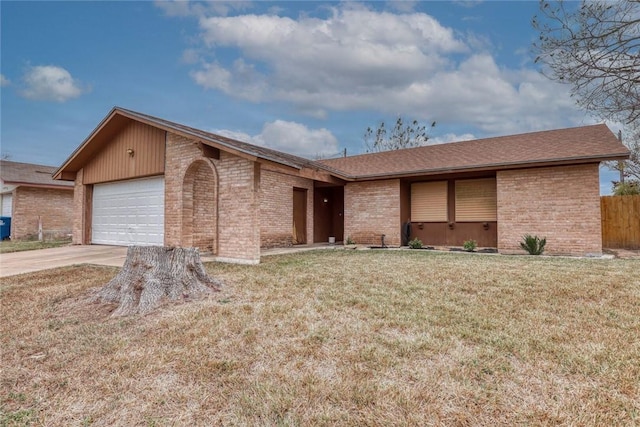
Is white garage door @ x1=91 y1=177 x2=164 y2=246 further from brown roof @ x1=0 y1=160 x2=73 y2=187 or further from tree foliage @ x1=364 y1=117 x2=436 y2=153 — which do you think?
tree foliage @ x1=364 y1=117 x2=436 y2=153

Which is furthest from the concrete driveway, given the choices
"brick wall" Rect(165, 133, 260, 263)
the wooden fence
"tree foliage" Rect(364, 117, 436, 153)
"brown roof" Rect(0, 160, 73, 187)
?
"tree foliage" Rect(364, 117, 436, 153)

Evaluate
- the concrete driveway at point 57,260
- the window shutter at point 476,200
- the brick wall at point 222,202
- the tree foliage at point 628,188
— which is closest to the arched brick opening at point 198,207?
the brick wall at point 222,202

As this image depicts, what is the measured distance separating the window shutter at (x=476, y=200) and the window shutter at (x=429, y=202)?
0.53 meters

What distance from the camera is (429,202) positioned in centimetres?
1338

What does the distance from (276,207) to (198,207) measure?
3497 millimetres

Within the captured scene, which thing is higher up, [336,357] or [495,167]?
[495,167]

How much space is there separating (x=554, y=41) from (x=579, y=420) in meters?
7.99

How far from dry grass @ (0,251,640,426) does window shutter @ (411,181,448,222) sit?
299 inches

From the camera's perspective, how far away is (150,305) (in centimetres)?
462

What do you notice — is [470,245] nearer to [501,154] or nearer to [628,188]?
[501,154]

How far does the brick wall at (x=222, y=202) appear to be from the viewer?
834 centimetres

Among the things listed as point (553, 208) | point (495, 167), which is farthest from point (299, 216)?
point (553, 208)

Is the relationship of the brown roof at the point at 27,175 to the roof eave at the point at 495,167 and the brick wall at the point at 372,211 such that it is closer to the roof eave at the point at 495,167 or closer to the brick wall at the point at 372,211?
the brick wall at the point at 372,211

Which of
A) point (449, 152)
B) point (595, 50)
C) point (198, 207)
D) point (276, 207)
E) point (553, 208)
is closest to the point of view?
point (595, 50)
